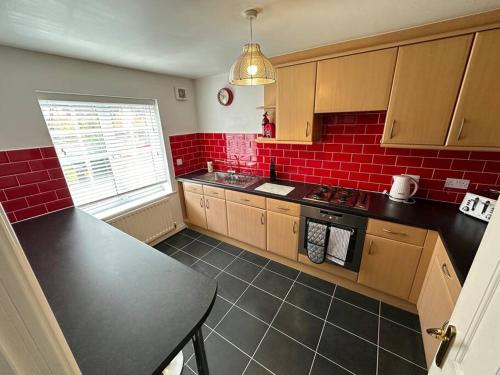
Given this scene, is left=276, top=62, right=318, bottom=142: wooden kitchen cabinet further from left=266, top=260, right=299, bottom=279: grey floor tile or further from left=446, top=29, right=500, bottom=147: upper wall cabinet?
left=266, top=260, right=299, bottom=279: grey floor tile

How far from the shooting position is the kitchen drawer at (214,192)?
2520 mm

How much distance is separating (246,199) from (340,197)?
958 mm

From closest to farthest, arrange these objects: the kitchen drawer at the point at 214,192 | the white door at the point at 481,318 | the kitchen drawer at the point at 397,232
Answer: the white door at the point at 481,318 < the kitchen drawer at the point at 397,232 < the kitchen drawer at the point at 214,192

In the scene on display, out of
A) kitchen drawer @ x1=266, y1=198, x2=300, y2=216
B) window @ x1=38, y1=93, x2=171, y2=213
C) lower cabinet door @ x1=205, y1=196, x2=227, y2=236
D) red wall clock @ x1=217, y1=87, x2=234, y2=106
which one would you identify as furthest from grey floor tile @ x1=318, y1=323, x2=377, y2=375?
red wall clock @ x1=217, y1=87, x2=234, y2=106

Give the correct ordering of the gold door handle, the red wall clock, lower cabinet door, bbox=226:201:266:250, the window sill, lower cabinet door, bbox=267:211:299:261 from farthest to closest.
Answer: the red wall clock → lower cabinet door, bbox=226:201:266:250 → the window sill → lower cabinet door, bbox=267:211:299:261 → the gold door handle

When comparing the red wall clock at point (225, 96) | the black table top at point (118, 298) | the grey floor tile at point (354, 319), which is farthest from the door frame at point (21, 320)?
the red wall clock at point (225, 96)

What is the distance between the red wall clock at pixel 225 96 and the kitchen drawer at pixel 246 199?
3.85 feet

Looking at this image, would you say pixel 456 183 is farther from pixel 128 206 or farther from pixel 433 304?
pixel 128 206

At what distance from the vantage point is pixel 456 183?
1.73m

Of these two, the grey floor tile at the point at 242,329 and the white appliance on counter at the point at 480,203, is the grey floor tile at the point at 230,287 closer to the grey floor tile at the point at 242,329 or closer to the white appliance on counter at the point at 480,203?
the grey floor tile at the point at 242,329

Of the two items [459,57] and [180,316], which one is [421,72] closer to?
[459,57]

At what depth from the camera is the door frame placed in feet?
0.86

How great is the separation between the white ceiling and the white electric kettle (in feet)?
3.60

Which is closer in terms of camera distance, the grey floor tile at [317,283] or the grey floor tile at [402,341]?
the grey floor tile at [402,341]
